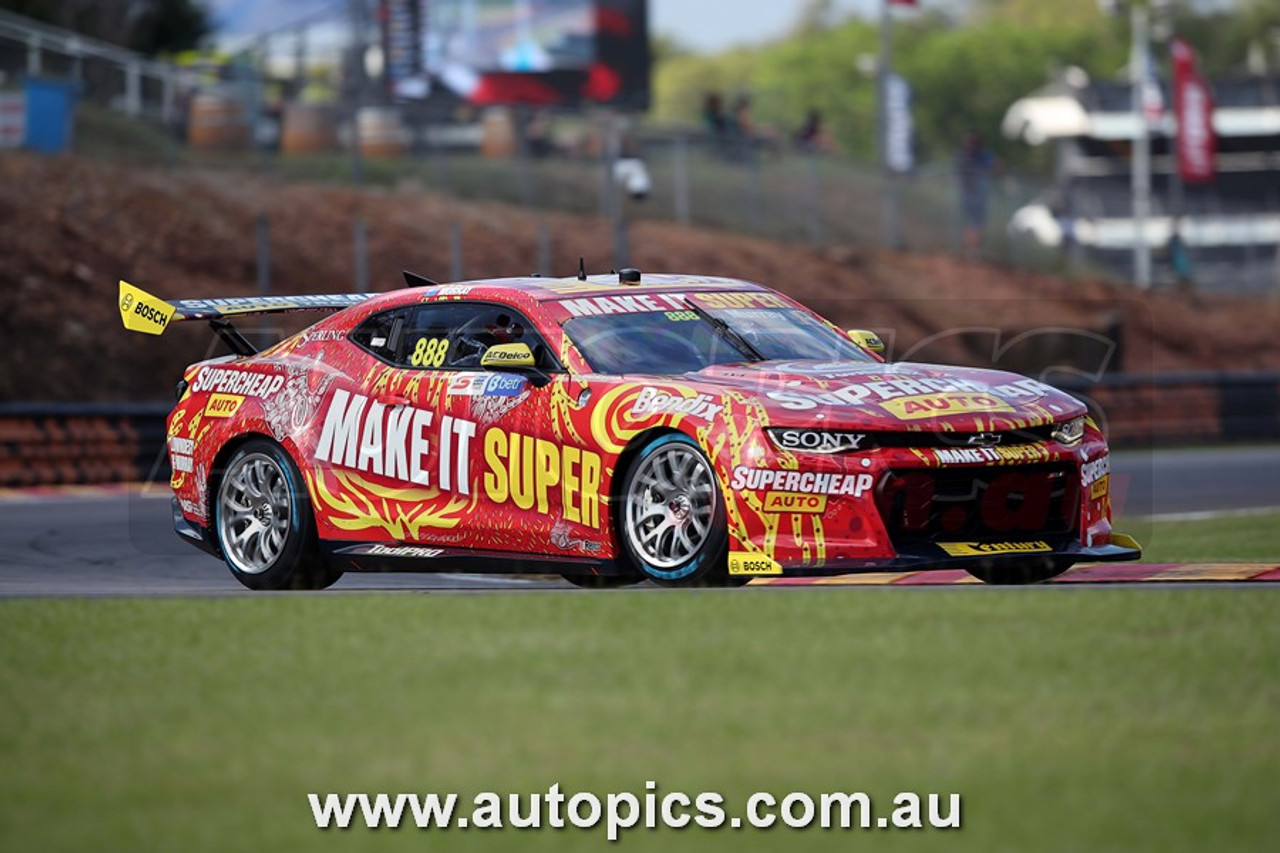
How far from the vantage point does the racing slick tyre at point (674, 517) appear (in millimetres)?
9258

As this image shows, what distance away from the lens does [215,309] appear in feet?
37.1

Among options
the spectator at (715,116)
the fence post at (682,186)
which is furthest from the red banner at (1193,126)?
the fence post at (682,186)

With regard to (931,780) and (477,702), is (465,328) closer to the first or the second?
(477,702)

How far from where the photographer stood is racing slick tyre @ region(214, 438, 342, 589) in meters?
10.7

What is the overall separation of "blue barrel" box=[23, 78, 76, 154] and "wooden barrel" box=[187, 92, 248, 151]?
2016 millimetres

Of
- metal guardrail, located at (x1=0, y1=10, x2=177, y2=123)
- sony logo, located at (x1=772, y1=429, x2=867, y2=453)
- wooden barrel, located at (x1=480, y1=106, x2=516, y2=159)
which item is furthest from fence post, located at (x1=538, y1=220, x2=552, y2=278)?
sony logo, located at (x1=772, y1=429, x2=867, y2=453)

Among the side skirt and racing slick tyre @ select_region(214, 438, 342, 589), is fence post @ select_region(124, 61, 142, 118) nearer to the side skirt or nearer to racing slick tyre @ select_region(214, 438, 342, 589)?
racing slick tyre @ select_region(214, 438, 342, 589)

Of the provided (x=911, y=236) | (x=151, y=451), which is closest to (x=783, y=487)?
(x=151, y=451)

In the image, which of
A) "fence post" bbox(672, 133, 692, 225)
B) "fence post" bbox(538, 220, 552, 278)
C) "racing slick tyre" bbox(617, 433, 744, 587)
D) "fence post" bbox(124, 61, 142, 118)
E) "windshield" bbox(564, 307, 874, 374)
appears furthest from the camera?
"fence post" bbox(672, 133, 692, 225)

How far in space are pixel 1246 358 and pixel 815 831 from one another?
128ft

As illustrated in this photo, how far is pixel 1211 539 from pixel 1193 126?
3643 centimetres

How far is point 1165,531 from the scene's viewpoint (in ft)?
46.7

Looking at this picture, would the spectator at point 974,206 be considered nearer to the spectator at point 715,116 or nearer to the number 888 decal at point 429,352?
the spectator at point 715,116
